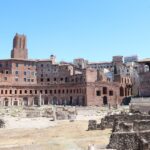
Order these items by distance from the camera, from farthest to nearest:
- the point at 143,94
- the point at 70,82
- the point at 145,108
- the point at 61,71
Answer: the point at 61,71
the point at 70,82
the point at 143,94
the point at 145,108

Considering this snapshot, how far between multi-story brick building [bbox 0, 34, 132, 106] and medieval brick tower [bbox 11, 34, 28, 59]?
1515cm

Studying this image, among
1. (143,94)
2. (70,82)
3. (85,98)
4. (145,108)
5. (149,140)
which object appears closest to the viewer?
(149,140)

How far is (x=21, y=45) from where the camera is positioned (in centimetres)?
12962

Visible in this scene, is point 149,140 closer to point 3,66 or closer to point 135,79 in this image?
point 3,66

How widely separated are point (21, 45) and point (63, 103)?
39.2m

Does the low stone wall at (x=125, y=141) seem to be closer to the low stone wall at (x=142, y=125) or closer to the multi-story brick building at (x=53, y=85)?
the low stone wall at (x=142, y=125)

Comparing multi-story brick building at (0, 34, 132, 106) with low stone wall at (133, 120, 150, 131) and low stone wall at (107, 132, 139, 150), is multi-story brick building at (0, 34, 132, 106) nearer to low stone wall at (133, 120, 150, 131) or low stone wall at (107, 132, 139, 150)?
low stone wall at (133, 120, 150, 131)

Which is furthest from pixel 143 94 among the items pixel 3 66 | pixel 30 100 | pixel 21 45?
pixel 21 45

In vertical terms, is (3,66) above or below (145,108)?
above

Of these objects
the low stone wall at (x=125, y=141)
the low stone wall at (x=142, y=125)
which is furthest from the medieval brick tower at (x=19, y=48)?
the low stone wall at (x=125, y=141)

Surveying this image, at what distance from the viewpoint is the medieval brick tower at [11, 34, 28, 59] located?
128 metres

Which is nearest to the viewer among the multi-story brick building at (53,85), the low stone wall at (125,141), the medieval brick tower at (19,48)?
the low stone wall at (125,141)

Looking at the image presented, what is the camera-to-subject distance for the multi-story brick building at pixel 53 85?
99312mm

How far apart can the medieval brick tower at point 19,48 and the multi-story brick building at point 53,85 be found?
1515cm
